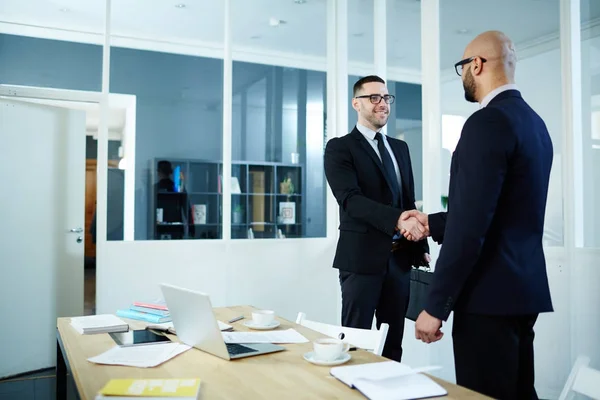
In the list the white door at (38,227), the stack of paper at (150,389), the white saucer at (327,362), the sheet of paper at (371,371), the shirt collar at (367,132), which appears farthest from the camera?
the white door at (38,227)

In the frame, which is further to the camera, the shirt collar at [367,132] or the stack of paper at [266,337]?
the shirt collar at [367,132]

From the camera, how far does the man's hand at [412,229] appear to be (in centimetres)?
280

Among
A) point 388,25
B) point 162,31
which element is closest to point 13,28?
point 162,31

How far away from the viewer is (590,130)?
3.30 m

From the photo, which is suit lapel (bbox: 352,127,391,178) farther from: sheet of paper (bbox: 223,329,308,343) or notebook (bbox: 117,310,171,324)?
notebook (bbox: 117,310,171,324)

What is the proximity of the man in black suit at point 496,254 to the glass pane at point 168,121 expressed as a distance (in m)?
3.23

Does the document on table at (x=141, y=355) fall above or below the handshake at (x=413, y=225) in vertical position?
below

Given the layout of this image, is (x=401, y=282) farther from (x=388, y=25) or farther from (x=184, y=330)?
(x=388, y=25)

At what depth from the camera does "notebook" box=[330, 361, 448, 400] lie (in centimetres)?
139

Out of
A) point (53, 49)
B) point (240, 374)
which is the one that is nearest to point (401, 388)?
point (240, 374)

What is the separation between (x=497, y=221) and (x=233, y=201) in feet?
10.8

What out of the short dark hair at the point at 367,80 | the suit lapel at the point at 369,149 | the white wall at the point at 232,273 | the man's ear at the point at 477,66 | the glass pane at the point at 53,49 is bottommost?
the white wall at the point at 232,273

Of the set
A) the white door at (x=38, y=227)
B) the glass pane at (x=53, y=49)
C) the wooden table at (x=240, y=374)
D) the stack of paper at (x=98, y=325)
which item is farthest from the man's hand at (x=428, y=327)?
the glass pane at (x=53, y=49)

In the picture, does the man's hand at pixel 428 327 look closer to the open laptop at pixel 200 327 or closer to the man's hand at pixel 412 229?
the open laptop at pixel 200 327
